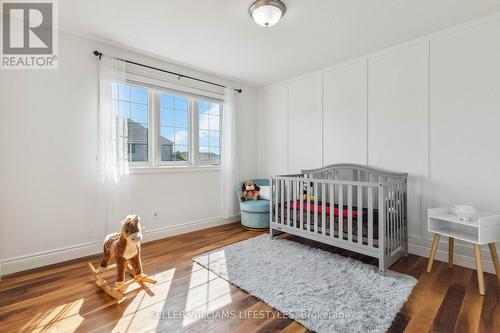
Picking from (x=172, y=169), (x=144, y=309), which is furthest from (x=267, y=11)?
(x=144, y=309)

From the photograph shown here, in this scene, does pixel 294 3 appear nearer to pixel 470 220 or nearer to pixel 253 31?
pixel 253 31

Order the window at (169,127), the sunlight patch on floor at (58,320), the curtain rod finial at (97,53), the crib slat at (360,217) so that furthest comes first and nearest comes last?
the window at (169,127)
the curtain rod finial at (97,53)
the crib slat at (360,217)
the sunlight patch on floor at (58,320)

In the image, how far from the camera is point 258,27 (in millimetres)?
2291

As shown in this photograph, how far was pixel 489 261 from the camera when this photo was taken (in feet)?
6.95

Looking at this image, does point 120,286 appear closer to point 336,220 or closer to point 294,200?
point 294,200

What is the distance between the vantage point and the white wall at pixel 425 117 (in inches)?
85.0

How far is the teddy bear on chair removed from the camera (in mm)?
3623

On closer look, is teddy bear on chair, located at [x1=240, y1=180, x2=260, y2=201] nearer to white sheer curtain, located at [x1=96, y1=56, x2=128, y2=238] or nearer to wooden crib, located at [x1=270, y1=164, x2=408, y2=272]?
wooden crib, located at [x1=270, y1=164, x2=408, y2=272]

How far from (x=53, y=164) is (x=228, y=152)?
2.08 m

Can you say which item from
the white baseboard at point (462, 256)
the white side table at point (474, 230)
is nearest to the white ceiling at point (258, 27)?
the white side table at point (474, 230)

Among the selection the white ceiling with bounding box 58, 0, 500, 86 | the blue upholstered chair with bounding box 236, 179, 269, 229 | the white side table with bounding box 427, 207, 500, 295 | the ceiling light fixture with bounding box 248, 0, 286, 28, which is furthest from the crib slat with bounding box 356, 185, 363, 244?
the ceiling light fixture with bounding box 248, 0, 286, 28

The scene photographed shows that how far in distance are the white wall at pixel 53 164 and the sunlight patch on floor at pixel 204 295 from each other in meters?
1.25

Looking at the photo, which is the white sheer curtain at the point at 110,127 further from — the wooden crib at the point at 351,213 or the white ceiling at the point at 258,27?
the wooden crib at the point at 351,213

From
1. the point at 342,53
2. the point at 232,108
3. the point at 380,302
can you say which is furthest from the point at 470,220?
the point at 232,108
